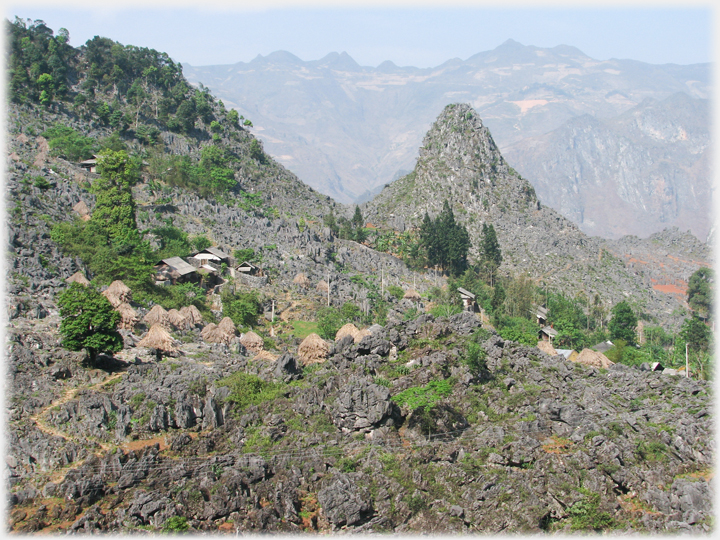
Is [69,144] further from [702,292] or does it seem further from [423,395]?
[702,292]

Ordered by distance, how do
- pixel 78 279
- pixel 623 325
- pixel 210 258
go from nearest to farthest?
1. pixel 78 279
2. pixel 210 258
3. pixel 623 325

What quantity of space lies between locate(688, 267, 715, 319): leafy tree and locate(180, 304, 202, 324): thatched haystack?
8519cm

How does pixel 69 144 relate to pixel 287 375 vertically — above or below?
above

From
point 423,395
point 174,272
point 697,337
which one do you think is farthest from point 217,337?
point 697,337

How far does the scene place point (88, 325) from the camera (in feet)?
140

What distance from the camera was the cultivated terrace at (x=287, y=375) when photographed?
1192 inches

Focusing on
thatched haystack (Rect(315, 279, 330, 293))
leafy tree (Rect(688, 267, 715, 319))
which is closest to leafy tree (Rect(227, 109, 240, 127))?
thatched haystack (Rect(315, 279, 330, 293))

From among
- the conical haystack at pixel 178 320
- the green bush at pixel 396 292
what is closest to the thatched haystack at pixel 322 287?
the green bush at pixel 396 292

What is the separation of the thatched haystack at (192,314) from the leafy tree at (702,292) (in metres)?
85.2

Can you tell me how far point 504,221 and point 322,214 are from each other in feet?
112

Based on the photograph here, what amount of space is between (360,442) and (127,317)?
26005mm

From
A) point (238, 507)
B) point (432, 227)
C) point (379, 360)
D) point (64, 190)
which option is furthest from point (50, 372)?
point (432, 227)

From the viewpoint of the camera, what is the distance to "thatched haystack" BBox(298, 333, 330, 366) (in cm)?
4838

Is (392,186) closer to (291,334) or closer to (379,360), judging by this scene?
(291,334)
